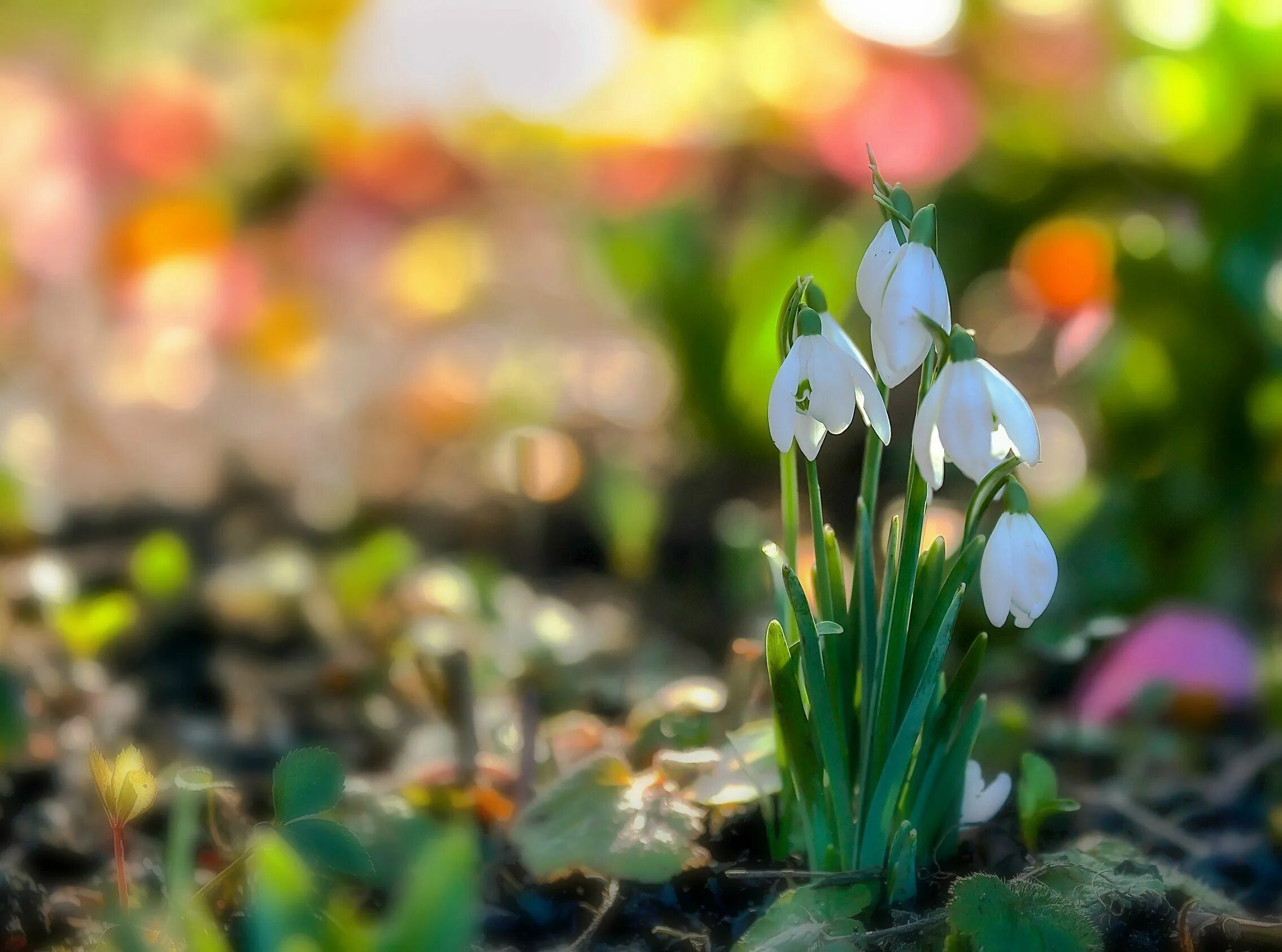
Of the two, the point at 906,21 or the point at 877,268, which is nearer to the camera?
the point at 877,268

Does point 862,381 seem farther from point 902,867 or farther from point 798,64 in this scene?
point 798,64

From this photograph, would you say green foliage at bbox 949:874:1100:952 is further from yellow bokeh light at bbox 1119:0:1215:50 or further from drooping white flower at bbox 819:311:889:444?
yellow bokeh light at bbox 1119:0:1215:50

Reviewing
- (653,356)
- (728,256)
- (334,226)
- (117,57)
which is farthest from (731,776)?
(117,57)

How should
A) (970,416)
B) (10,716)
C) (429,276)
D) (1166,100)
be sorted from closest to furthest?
(970,416)
(10,716)
(1166,100)
(429,276)

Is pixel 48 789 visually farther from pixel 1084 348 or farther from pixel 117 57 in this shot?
pixel 117 57

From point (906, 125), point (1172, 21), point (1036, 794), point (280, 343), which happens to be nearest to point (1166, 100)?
point (1172, 21)

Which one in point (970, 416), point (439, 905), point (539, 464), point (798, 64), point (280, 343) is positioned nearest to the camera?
point (439, 905)

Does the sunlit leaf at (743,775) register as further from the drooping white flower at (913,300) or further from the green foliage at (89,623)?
the green foliage at (89,623)

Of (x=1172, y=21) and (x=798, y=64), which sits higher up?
(x=798, y=64)

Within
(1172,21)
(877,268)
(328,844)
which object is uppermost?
(1172,21)
